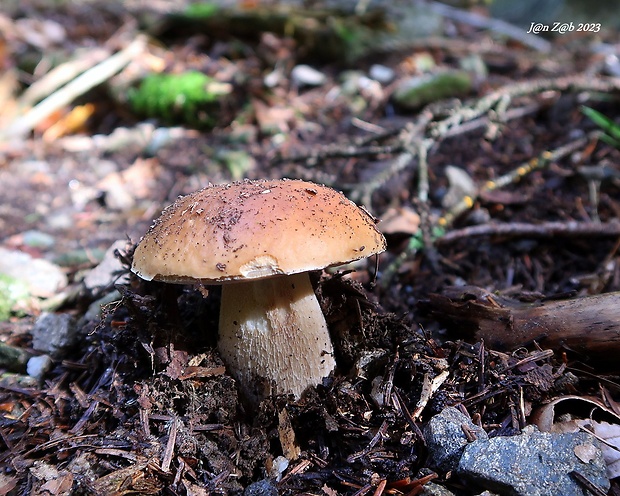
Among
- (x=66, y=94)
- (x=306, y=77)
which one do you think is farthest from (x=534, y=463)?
(x=66, y=94)

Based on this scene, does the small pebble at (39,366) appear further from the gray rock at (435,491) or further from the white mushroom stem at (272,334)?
the gray rock at (435,491)

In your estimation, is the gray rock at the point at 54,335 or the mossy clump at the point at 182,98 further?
the mossy clump at the point at 182,98

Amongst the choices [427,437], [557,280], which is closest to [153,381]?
[427,437]

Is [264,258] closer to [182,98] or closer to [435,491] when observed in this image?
[435,491]

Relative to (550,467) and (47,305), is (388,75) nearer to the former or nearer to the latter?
(47,305)

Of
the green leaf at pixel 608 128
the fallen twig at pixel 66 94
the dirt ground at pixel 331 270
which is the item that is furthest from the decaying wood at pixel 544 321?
the fallen twig at pixel 66 94

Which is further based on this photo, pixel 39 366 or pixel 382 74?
pixel 382 74
